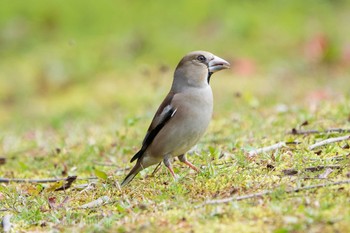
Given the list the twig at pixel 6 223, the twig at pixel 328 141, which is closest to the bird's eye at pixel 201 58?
the twig at pixel 328 141

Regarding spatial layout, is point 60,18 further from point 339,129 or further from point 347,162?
point 347,162

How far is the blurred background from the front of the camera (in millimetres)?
11039

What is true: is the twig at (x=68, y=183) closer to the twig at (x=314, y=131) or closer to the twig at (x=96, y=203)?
the twig at (x=96, y=203)

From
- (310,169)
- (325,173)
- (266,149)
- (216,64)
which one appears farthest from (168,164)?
(325,173)

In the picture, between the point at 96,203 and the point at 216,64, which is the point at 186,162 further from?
the point at 96,203

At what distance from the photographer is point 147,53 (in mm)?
13891

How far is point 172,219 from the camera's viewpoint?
14.7ft

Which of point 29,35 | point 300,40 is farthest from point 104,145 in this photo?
point 29,35

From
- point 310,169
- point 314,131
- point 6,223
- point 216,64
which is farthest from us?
point 314,131

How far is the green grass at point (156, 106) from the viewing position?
4.65m

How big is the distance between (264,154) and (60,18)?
10614 millimetres

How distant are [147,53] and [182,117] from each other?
815cm

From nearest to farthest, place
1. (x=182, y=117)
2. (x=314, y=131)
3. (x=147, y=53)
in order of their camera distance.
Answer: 1. (x=182, y=117)
2. (x=314, y=131)
3. (x=147, y=53)

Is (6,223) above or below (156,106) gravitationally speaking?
above
